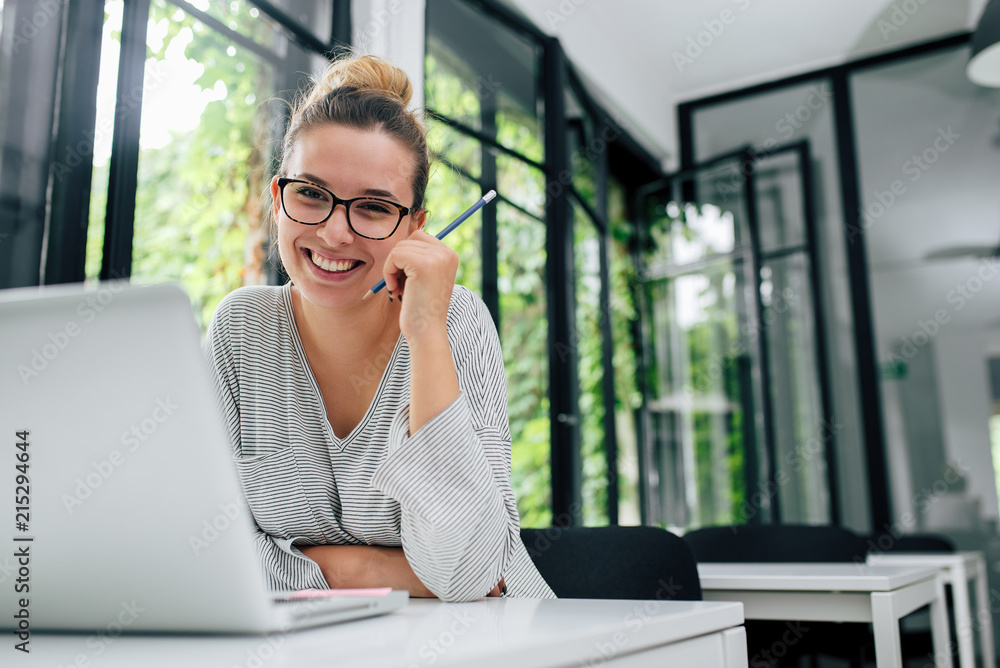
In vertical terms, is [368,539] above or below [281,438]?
below

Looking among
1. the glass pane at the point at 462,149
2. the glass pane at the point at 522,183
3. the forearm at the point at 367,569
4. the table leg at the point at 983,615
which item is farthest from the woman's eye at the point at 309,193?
the table leg at the point at 983,615

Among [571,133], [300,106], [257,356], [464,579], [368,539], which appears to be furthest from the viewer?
[571,133]

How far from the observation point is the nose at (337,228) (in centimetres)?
107

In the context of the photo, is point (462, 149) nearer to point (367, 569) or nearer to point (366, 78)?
point (366, 78)

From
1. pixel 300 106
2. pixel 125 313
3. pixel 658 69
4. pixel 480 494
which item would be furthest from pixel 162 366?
pixel 658 69

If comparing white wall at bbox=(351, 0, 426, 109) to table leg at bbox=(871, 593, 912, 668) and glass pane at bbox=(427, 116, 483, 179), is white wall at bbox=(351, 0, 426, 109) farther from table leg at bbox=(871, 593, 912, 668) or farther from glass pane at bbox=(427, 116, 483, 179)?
table leg at bbox=(871, 593, 912, 668)

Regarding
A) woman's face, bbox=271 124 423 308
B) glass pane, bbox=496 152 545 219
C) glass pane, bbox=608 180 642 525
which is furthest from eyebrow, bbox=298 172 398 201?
glass pane, bbox=608 180 642 525

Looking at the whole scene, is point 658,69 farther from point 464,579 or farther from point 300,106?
point 464,579

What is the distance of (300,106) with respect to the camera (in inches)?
50.5

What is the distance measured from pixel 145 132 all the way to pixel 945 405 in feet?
13.6

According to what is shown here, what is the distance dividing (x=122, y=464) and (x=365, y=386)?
65 cm

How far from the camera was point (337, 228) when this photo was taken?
107 cm

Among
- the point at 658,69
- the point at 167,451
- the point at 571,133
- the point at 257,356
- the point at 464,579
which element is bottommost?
the point at 464,579

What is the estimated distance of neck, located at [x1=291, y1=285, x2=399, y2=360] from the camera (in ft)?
3.66
